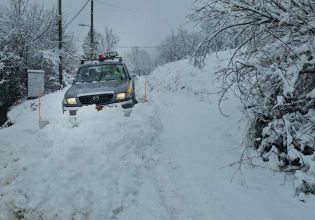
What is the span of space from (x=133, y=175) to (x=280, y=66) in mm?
3322

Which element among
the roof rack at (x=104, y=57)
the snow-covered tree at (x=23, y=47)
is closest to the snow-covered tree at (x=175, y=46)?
the snow-covered tree at (x=23, y=47)

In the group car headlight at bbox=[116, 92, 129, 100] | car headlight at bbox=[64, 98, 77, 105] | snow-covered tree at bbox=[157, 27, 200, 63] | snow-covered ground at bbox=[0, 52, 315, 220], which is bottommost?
snow-covered ground at bbox=[0, 52, 315, 220]

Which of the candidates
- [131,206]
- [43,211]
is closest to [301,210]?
[131,206]

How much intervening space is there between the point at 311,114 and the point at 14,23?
21.5 m

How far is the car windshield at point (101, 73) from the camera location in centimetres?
1243

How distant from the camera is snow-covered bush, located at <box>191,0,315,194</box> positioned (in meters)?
6.75

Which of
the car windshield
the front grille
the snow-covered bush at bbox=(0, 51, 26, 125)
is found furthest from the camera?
the snow-covered bush at bbox=(0, 51, 26, 125)

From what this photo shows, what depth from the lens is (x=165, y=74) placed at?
25969 millimetres

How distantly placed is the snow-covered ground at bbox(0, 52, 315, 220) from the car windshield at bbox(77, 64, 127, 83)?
171 centimetres

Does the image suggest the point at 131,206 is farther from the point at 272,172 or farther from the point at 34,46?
the point at 34,46

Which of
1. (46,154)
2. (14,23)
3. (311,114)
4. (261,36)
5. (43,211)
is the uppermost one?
(14,23)

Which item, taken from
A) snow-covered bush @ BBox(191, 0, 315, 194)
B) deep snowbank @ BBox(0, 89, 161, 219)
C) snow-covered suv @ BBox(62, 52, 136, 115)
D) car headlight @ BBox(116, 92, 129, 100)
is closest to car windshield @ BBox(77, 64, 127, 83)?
snow-covered suv @ BBox(62, 52, 136, 115)

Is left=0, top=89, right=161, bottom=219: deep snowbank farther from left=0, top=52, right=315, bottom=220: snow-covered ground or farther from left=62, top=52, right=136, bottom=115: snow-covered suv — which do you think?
left=62, top=52, right=136, bottom=115: snow-covered suv

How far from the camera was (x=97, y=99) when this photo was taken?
35.7 ft
